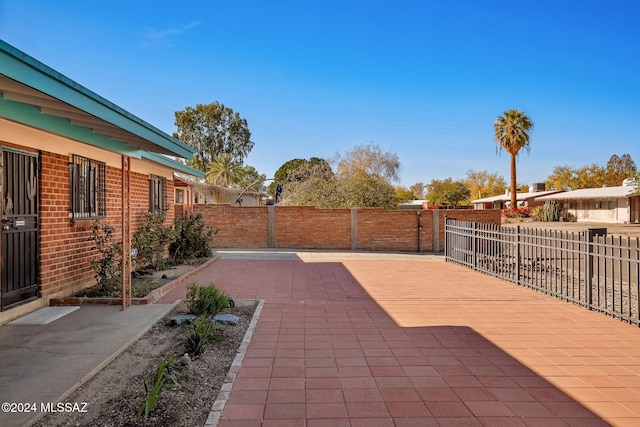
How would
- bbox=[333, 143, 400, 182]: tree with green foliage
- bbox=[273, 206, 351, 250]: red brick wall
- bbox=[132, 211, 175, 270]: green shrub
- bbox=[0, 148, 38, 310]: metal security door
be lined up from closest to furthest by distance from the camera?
bbox=[0, 148, 38, 310]: metal security door, bbox=[132, 211, 175, 270]: green shrub, bbox=[273, 206, 351, 250]: red brick wall, bbox=[333, 143, 400, 182]: tree with green foliage

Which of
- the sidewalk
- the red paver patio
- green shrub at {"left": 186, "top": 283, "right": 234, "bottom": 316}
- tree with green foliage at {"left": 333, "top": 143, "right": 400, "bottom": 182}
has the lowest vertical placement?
the red paver patio

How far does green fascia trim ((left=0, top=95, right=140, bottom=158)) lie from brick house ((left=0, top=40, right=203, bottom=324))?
1 centimetres

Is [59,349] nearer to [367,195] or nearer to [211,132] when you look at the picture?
[367,195]

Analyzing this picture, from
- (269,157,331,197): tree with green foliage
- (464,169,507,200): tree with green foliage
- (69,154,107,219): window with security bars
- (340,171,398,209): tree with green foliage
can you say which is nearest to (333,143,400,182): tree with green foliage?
(269,157,331,197): tree with green foliage

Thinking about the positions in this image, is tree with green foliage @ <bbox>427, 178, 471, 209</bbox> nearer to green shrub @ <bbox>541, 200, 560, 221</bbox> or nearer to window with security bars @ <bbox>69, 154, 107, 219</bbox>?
green shrub @ <bbox>541, 200, 560, 221</bbox>

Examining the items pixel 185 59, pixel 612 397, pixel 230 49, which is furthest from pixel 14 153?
pixel 185 59

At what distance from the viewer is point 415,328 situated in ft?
17.8

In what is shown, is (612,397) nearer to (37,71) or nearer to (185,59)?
(37,71)

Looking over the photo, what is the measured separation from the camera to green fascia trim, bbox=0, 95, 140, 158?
4.05m

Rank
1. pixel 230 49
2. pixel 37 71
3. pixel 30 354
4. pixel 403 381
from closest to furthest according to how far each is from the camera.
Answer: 1. pixel 37 71
2. pixel 403 381
3. pixel 30 354
4. pixel 230 49

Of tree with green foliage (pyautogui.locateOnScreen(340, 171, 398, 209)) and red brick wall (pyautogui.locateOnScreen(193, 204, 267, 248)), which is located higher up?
tree with green foliage (pyautogui.locateOnScreen(340, 171, 398, 209))

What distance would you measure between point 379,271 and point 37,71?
8.90 metres

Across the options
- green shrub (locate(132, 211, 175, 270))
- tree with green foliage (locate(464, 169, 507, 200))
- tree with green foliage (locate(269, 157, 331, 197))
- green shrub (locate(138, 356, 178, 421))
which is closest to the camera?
green shrub (locate(138, 356, 178, 421))

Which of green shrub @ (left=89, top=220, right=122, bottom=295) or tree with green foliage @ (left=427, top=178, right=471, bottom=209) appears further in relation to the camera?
tree with green foliage @ (left=427, top=178, right=471, bottom=209)
